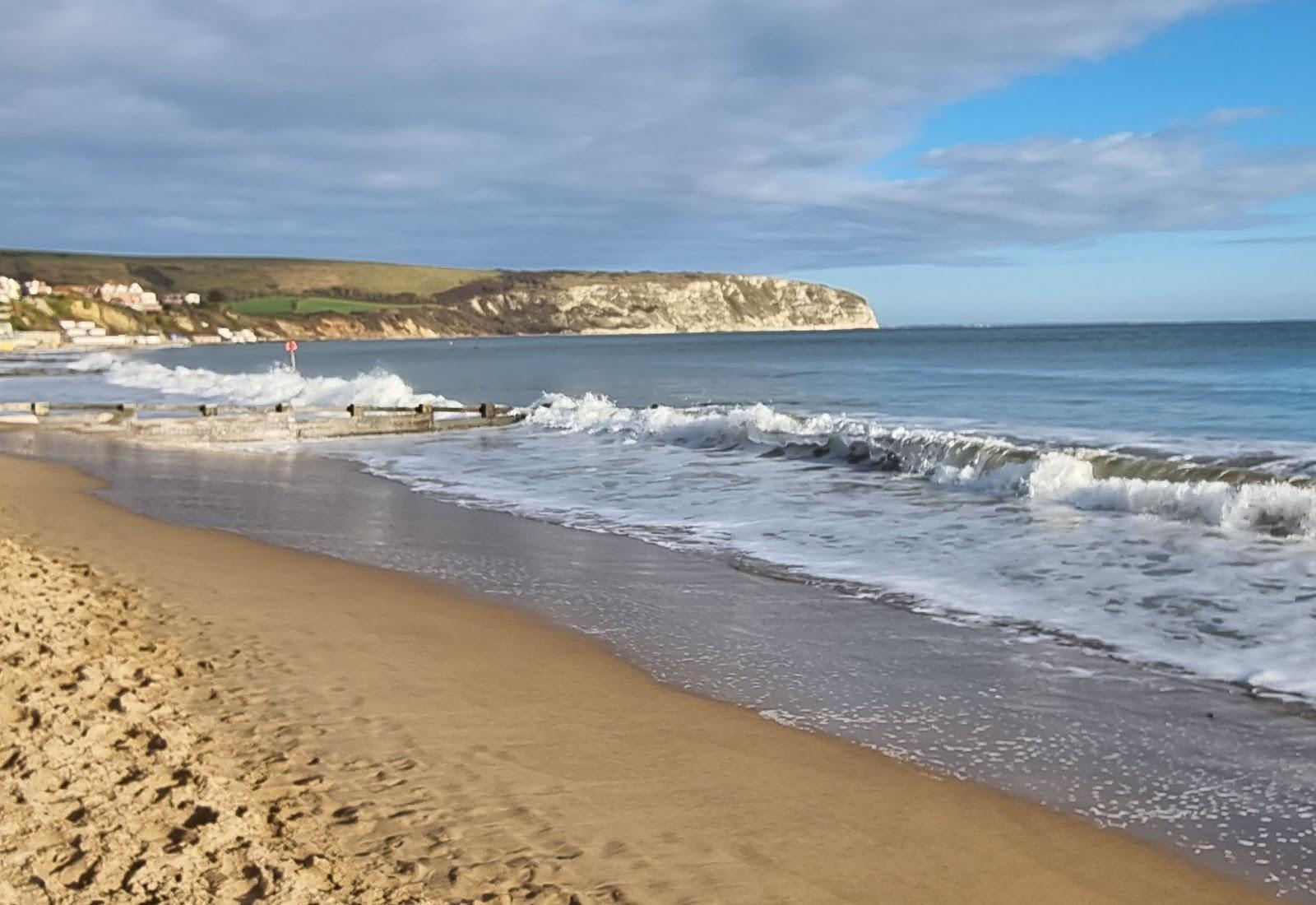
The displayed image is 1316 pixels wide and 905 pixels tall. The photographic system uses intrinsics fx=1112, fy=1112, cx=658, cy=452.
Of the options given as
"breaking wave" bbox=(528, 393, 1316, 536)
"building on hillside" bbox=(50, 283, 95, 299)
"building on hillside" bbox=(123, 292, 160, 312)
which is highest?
"building on hillside" bbox=(50, 283, 95, 299)

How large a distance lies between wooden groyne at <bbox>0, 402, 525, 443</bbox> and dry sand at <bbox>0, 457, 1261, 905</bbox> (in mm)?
18656

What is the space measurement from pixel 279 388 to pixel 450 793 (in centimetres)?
3745

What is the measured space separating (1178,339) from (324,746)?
9656cm

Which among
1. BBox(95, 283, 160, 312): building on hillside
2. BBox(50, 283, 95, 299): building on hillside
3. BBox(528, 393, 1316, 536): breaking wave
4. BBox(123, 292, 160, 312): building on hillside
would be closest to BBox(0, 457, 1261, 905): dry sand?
BBox(528, 393, 1316, 536): breaking wave

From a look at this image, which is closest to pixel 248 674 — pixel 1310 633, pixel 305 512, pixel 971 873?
pixel 971 873

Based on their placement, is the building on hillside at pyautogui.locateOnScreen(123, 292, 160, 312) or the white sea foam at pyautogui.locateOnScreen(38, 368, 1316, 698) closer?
the white sea foam at pyautogui.locateOnScreen(38, 368, 1316, 698)

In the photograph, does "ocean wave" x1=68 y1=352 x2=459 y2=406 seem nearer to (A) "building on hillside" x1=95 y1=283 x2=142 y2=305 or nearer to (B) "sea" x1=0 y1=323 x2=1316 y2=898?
(B) "sea" x1=0 y1=323 x2=1316 y2=898

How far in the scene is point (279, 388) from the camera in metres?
39.8

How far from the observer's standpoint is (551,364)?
76.7 m

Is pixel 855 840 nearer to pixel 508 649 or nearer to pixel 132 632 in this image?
pixel 508 649

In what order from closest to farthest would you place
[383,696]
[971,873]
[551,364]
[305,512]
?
[971,873] < [383,696] < [305,512] < [551,364]

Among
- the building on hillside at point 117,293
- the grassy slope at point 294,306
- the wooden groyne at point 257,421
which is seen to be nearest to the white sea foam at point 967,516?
the wooden groyne at point 257,421

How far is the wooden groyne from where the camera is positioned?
2553cm

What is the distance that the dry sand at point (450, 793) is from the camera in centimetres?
394
